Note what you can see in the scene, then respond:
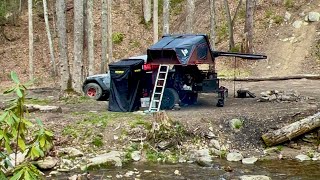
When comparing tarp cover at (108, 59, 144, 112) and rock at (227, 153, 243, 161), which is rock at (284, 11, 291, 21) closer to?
tarp cover at (108, 59, 144, 112)

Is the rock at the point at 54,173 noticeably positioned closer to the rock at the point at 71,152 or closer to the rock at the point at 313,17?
the rock at the point at 71,152

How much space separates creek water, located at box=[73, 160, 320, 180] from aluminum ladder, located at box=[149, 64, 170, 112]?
322 cm

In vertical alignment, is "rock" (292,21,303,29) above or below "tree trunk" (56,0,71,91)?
above

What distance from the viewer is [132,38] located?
31266mm

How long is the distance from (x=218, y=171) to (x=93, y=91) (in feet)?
27.3

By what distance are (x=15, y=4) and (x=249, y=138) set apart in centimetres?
2716

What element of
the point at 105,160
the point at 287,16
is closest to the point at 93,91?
the point at 105,160

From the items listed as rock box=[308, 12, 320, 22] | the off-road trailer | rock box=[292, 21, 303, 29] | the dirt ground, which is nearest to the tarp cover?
the off-road trailer

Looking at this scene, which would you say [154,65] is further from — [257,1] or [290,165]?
[257,1]

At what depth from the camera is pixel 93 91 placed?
1650cm

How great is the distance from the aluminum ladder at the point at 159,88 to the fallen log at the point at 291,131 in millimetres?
3278

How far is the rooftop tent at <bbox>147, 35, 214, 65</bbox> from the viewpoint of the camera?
12.7m

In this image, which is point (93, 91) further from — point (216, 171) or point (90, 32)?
point (216, 171)

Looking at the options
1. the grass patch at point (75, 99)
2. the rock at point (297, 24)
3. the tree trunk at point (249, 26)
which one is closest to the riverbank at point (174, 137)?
the grass patch at point (75, 99)
